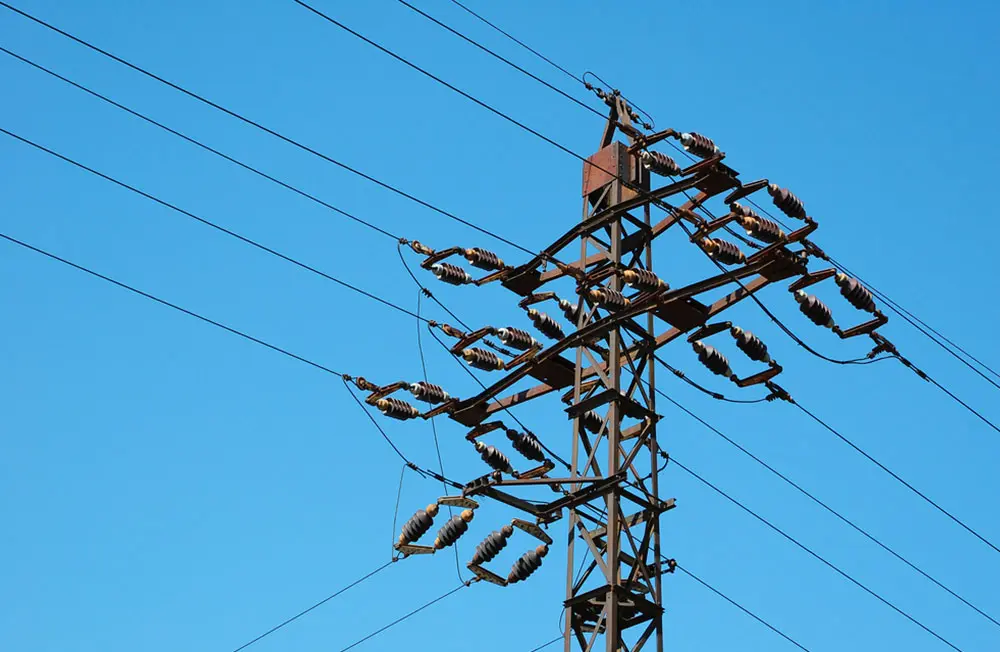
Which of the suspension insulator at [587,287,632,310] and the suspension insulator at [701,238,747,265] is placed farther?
the suspension insulator at [701,238,747,265]

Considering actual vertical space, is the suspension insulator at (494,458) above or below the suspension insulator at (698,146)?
below

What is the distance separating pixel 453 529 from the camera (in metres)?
19.7

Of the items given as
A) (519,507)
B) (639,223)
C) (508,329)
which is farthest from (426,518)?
(639,223)

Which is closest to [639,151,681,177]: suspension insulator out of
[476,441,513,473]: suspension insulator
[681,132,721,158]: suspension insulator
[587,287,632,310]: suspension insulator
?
[681,132,721,158]: suspension insulator

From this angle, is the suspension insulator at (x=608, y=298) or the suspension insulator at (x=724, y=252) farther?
the suspension insulator at (x=724, y=252)

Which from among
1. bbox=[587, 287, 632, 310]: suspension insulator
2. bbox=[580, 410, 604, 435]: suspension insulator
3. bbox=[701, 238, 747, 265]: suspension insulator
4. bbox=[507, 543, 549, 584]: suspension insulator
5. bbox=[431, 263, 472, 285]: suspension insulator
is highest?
bbox=[431, 263, 472, 285]: suspension insulator

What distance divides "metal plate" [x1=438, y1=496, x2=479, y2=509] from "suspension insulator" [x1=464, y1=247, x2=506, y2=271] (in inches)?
123

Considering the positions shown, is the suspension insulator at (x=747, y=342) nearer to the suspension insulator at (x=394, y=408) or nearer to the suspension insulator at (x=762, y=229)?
the suspension insulator at (x=762, y=229)

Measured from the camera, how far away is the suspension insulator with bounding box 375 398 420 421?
20.5 metres

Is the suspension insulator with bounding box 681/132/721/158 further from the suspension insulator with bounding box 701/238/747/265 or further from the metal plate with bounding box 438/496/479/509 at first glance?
the metal plate with bounding box 438/496/479/509

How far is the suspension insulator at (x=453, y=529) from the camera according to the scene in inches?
771

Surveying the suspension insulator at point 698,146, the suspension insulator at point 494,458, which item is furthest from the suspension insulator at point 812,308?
the suspension insulator at point 494,458

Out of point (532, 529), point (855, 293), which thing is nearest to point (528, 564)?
point (532, 529)

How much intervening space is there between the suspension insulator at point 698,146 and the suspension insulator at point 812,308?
82.2 inches
